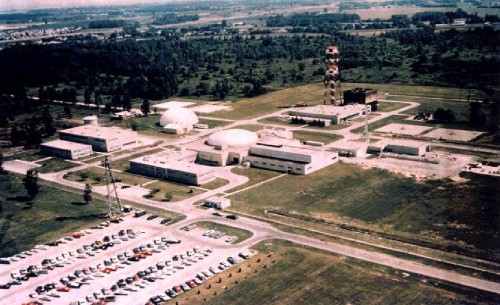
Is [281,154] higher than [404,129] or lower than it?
higher

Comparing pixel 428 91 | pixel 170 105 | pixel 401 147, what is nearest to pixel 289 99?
pixel 170 105

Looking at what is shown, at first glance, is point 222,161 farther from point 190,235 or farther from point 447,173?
point 447,173

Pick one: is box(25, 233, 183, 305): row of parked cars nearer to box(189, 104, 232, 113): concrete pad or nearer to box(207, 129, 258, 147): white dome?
box(207, 129, 258, 147): white dome

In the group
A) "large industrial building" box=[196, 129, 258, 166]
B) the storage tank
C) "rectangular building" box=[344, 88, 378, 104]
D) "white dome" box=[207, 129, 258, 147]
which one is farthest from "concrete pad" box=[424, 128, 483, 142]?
the storage tank

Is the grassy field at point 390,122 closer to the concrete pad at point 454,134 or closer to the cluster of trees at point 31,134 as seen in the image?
the concrete pad at point 454,134

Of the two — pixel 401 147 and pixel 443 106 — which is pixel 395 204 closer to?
pixel 401 147

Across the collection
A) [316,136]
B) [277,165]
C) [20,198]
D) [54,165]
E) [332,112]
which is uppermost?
[332,112]
